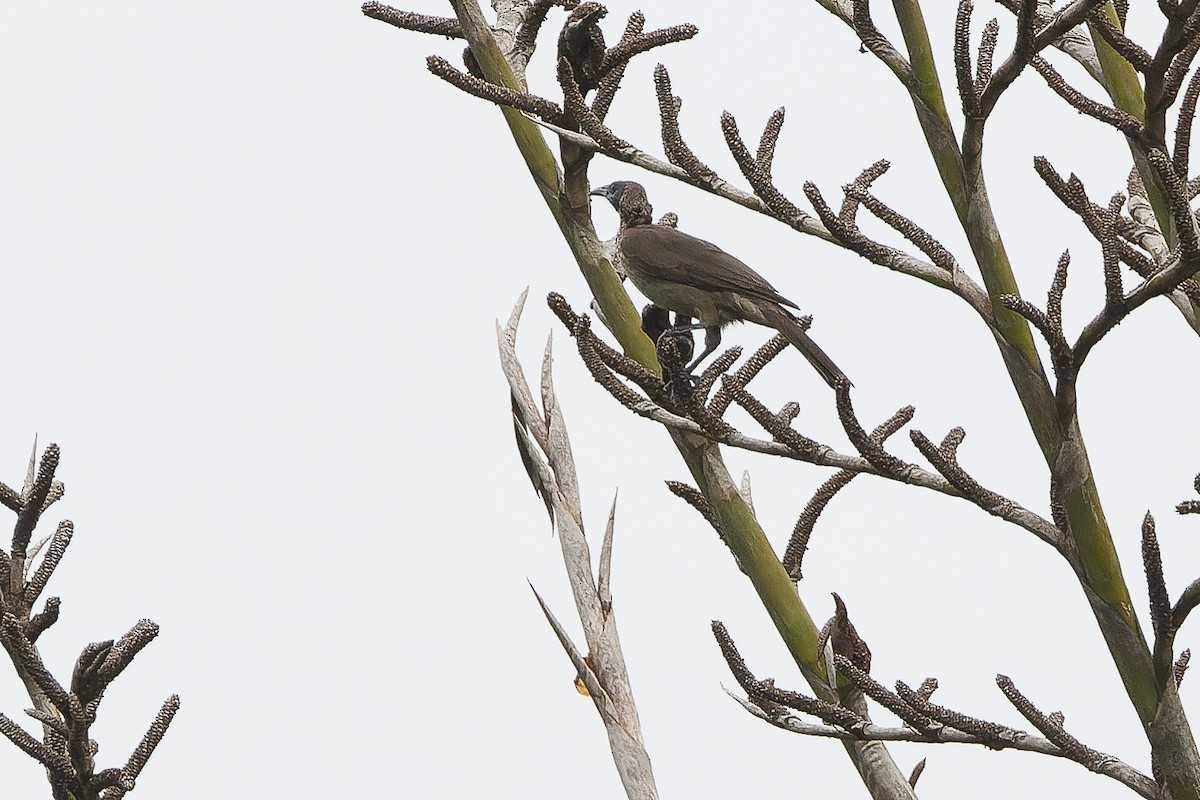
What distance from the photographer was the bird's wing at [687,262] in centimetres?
482

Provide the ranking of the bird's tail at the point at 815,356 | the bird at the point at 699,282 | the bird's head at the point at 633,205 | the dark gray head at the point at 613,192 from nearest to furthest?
the bird's tail at the point at 815,356 → the bird at the point at 699,282 → the bird's head at the point at 633,205 → the dark gray head at the point at 613,192

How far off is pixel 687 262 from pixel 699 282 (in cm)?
11

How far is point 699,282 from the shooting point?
Answer: 488 centimetres

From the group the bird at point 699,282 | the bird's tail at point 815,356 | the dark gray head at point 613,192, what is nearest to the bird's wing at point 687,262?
the bird at point 699,282

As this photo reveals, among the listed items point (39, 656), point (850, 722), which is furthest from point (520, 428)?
point (39, 656)

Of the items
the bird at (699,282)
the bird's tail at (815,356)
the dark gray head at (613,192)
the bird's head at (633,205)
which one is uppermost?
the dark gray head at (613,192)

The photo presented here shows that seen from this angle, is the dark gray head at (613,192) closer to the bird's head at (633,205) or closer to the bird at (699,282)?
the bird's head at (633,205)

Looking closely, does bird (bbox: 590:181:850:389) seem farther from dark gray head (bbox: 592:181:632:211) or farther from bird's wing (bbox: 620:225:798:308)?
dark gray head (bbox: 592:181:632:211)

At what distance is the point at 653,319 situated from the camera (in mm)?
3059

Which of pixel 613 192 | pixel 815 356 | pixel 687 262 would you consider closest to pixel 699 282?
pixel 687 262

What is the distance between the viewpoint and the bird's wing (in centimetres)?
482

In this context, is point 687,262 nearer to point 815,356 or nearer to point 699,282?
point 699,282

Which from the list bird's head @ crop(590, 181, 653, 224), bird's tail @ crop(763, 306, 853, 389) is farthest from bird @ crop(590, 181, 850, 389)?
bird's head @ crop(590, 181, 653, 224)

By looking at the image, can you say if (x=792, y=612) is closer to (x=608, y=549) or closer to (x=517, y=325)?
(x=608, y=549)
